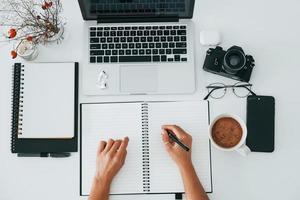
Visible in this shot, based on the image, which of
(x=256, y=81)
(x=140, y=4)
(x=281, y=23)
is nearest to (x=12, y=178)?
(x=140, y=4)

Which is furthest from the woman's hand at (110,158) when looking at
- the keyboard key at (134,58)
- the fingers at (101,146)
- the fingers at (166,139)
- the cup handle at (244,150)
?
the cup handle at (244,150)

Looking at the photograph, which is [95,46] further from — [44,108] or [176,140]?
[176,140]

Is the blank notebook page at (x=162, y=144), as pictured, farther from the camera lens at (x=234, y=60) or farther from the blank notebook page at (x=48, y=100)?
the blank notebook page at (x=48, y=100)

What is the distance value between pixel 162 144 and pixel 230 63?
0.35m

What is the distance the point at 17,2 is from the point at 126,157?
66 cm

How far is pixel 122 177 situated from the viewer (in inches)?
49.3

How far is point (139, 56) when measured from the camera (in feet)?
4.22

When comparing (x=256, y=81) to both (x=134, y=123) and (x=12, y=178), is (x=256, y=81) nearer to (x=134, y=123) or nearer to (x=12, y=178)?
(x=134, y=123)

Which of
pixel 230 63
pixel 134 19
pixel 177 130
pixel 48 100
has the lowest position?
pixel 177 130

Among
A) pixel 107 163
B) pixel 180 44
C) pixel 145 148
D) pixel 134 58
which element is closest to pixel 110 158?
pixel 107 163

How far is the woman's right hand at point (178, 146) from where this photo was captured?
3.98ft

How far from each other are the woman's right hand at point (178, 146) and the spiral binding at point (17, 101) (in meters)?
0.49

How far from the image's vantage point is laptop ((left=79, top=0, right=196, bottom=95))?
1.28m

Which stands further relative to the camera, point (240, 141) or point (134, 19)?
point (134, 19)
